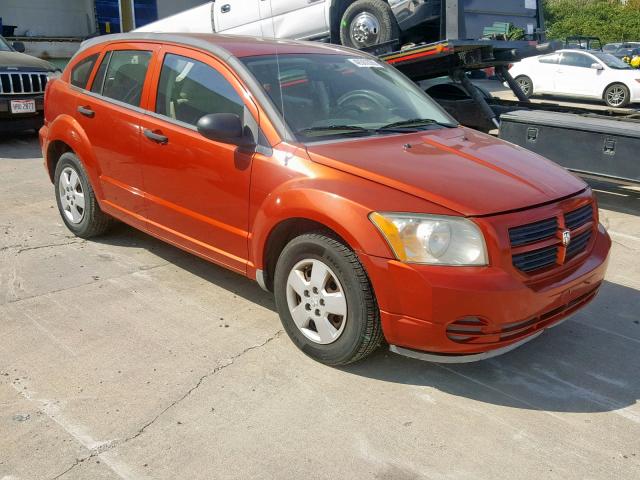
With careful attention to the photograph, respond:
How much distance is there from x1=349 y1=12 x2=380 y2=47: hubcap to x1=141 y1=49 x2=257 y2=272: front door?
4434mm

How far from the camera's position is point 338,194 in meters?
3.39

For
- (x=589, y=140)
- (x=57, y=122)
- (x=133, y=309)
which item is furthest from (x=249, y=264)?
(x=589, y=140)

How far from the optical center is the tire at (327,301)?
3.35 meters

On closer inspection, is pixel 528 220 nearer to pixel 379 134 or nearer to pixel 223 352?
pixel 379 134

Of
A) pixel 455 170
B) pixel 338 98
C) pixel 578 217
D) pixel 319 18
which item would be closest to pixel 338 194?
pixel 455 170

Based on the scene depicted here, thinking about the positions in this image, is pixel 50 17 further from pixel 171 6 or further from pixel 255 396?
pixel 255 396

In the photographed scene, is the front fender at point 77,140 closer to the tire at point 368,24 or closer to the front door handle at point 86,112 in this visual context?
the front door handle at point 86,112

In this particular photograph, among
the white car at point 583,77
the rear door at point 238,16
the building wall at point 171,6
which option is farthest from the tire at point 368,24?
the building wall at point 171,6

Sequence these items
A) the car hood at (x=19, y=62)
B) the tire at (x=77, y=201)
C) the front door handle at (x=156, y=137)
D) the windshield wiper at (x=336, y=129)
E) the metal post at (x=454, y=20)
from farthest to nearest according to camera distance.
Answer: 1. the car hood at (x=19, y=62)
2. the metal post at (x=454, y=20)
3. the tire at (x=77, y=201)
4. the front door handle at (x=156, y=137)
5. the windshield wiper at (x=336, y=129)

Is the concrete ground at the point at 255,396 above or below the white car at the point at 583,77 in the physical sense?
below

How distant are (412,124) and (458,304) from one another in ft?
5.40

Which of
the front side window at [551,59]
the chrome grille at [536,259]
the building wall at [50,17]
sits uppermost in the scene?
the building wall at [50,17]

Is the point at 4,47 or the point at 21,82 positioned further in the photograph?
the point at 4,47

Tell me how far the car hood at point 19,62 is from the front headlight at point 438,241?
8.38 m
